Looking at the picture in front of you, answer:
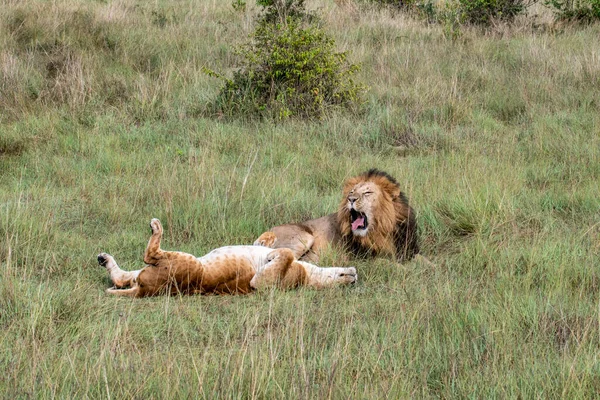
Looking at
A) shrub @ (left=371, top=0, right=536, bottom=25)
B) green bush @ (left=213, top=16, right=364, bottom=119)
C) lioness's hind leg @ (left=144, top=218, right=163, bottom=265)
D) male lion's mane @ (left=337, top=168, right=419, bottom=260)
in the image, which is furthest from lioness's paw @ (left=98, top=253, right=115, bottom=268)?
shrub @ (left=371, top=0, right=536, bottom=25)

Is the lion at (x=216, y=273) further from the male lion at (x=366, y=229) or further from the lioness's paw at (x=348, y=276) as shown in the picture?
the male lion at (x=366, y=229)

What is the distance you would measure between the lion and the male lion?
555 mm

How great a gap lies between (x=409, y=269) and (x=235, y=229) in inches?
55.8

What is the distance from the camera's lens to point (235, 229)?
5.93 meters

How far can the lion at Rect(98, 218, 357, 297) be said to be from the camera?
15.3ft

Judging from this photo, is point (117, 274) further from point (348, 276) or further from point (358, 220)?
point (358, 220)

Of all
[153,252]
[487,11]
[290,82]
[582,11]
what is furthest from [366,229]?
[582,11]

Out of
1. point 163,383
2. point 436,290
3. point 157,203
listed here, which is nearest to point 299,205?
point 157,203

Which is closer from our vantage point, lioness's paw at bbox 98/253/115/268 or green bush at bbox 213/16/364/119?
lioness's paw at bbox 98/253/115/268

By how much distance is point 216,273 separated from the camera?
4770mm

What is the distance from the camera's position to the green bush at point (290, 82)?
348 inches

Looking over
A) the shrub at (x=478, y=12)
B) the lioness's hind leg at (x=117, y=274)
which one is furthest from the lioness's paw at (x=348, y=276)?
the shrub at (x=478, y=12)

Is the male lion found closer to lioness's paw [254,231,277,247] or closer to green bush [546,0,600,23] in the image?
lioness's paw [254,231,277,247]

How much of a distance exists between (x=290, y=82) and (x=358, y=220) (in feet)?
12.3
